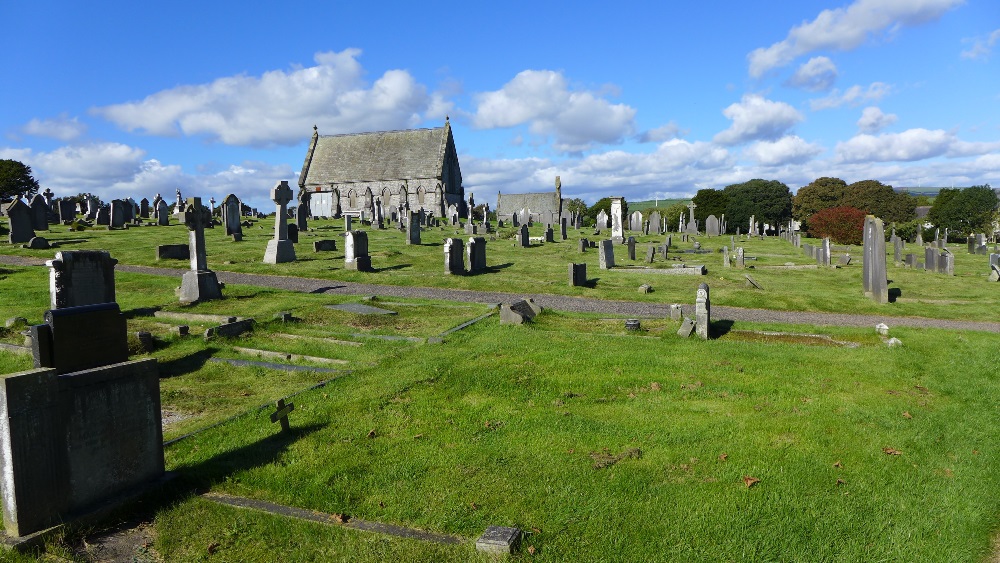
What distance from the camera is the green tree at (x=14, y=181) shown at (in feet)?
186

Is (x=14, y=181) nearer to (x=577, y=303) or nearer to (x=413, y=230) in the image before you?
(x=413, y=230)

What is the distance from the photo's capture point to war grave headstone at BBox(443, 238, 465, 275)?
72.2ft

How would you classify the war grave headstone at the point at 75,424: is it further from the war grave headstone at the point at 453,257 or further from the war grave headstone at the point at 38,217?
the war grave headstone at the point at 38,217

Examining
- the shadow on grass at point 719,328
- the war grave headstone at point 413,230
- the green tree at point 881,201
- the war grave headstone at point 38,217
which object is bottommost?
the shadow on grass at point 719,328

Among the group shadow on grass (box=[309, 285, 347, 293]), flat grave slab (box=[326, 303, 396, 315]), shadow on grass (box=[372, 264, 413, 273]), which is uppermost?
shadow on grass (box=[372, 264, 413, 273])

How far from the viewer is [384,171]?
66.9m

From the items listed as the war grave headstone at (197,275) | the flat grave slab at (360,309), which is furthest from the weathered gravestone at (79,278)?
the flat grave slab at (360,309)

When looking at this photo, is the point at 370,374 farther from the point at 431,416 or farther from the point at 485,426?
the point at 485,426

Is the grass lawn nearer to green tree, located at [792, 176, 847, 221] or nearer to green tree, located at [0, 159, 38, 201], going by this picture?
green tree, located at [0, 159, 38, 201]

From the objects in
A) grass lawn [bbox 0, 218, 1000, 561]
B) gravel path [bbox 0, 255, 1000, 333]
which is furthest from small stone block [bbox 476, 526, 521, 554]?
gravel path [bbox 0, 255, 1000, 333]

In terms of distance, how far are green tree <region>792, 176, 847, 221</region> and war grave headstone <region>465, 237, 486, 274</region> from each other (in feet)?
225

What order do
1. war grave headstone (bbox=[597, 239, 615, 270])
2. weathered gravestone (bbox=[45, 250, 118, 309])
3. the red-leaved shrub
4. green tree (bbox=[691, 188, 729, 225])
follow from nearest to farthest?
weathered gravestone (bbox=[45, 250, 118, 309]), war grave headstone (bbox=[597, 239, 615, 270]), the red-leaved shrub, green tree (bbox=[691, 188, 729, 225])

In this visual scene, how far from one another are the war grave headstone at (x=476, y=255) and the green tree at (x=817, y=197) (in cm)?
6847

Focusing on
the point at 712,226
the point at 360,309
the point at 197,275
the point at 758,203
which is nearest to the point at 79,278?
the point at 197,275
